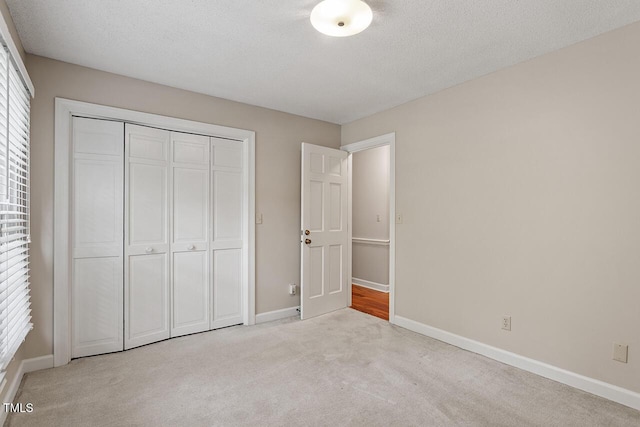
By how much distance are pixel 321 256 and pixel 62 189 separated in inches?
101

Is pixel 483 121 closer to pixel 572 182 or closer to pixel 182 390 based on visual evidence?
pixel 572 182

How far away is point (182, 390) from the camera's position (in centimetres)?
221

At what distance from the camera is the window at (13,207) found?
1697 millimetres

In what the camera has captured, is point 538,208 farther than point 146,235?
No

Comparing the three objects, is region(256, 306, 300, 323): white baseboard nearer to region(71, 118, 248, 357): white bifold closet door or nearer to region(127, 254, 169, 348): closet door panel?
region(71, 118, 248, 357): white bifold closet door

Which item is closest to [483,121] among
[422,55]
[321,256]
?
[422,55]

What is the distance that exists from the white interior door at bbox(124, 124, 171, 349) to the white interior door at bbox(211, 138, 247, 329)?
1.50 ft

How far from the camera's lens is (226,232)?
347 centimetres

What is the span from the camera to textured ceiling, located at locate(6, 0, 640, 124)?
1.92 meters

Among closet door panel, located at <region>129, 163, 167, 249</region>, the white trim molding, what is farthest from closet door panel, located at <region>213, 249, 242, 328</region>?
the white trim molding

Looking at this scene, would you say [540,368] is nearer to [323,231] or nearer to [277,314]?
[323,231]

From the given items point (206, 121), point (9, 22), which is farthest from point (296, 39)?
point (9, 22)

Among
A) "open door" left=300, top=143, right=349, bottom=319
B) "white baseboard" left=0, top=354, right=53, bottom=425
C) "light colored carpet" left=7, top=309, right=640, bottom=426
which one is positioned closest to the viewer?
"light colored carpet" left=7, top=309, right=640, bottom=426

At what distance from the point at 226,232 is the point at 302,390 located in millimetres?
1838
